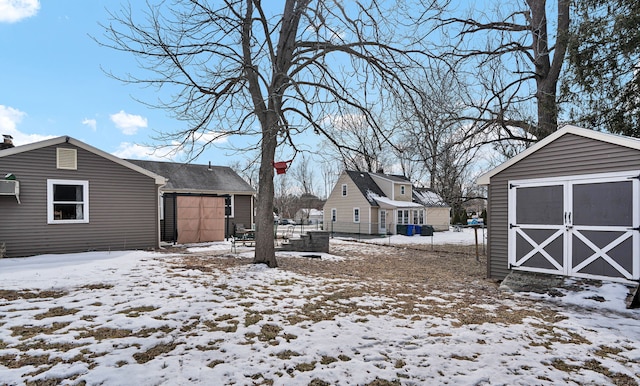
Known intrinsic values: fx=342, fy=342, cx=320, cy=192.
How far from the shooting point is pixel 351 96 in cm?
848

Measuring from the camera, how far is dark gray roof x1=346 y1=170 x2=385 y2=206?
2623 cm

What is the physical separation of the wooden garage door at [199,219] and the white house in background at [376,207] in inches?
481

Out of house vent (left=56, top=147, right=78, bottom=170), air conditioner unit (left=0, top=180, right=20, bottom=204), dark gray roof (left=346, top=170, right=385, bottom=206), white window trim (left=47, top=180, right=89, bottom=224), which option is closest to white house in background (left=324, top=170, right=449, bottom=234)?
dark gray roof (left=346, top=170, right=385, bottom=206)

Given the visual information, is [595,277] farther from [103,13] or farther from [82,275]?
[103,13]

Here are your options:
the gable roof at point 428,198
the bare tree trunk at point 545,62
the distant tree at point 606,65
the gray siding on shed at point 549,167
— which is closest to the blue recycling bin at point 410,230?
the gable roof at point 428,198

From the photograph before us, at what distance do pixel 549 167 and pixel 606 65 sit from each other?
13.1 ft

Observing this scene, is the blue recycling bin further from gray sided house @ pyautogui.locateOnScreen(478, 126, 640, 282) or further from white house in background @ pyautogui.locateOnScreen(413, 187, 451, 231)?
gray sided house @ pyautogui.locateOnScreen(478, 126, 640, 282)

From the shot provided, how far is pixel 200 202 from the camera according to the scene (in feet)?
52.1

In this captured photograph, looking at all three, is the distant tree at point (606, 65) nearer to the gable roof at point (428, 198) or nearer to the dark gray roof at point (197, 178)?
the dark gray roof at point (197, 178)

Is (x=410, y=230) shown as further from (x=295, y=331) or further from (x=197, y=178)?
(x=295, y=331)

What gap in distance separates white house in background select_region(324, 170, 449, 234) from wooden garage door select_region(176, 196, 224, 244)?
12.2m

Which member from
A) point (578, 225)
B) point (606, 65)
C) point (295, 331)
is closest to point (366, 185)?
point (606, 65)

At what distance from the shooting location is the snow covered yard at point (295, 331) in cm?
324

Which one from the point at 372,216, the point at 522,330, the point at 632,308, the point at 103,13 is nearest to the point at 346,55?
the point at 103,13
